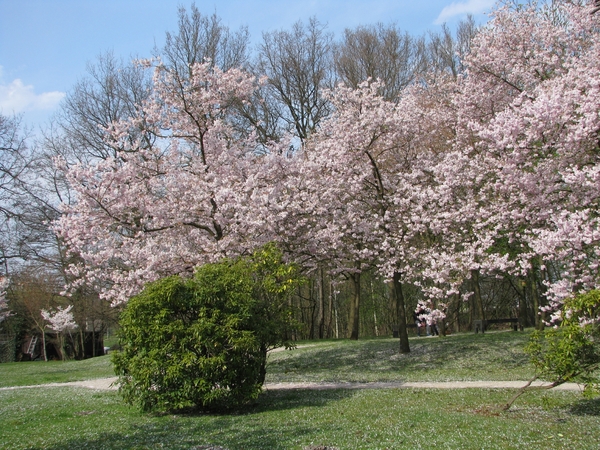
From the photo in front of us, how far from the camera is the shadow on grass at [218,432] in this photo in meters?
6.07

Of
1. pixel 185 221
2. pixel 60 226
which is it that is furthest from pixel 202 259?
pixel 60 226

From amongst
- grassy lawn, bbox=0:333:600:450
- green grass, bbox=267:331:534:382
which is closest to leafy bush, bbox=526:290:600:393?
grassy lawn, bbox=0:333:600:450

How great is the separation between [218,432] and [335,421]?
1.54 meters

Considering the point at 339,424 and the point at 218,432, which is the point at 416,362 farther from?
the point at 218,432

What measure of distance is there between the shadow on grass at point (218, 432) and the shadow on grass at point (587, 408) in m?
3.56

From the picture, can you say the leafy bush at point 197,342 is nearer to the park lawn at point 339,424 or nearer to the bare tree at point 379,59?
the park lawn at point 339,424

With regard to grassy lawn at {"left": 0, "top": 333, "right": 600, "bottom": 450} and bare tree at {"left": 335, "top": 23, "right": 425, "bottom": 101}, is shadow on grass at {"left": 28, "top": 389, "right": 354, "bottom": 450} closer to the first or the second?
grassy lawn at {"left": 0, "top": 333, "right": 600, "bottom": 450}

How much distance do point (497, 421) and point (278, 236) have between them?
25.3ft

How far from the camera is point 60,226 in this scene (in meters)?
13.3

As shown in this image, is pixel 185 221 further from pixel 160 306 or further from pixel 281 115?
pixel 281 115

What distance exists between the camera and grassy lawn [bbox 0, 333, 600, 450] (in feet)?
19.2

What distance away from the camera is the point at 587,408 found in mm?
7234

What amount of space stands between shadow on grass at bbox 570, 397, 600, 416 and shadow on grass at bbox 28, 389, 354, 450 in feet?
11.7

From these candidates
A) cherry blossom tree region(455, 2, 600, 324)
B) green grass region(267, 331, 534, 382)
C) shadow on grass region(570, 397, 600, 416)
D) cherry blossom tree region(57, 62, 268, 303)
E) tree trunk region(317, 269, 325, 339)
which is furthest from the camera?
tree trunk region(317, 269, 325, 339)
